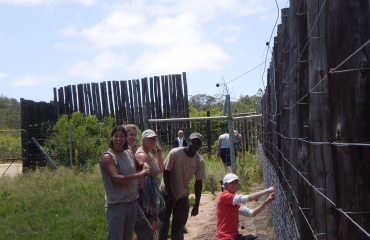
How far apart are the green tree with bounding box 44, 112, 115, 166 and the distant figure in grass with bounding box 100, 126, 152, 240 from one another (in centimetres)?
1453

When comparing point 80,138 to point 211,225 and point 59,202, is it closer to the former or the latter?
point 59,202

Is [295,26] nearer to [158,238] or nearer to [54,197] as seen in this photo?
[158,238]

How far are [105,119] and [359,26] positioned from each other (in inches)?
811

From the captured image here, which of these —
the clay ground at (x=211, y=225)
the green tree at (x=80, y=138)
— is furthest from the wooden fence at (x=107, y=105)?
the clay ground at (x=211, y=225)

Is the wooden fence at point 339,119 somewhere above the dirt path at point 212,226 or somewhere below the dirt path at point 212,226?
above

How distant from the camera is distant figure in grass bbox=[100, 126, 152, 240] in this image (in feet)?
23.6

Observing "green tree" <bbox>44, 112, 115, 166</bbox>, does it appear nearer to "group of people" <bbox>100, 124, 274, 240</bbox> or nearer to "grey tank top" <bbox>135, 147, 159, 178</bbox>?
"group of people" <bbox>100, 124, 274, 240</bbox>

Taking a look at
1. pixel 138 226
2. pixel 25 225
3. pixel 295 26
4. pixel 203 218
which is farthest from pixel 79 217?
pixel 295 26

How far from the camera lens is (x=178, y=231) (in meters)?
8.84

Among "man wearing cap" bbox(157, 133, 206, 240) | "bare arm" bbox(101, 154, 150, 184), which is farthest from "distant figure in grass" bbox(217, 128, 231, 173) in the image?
"bare arm" bbox(101, 154, 150, 184)

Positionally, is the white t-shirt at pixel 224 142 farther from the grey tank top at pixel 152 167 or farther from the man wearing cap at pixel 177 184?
the grey tank top at pixel 152 167

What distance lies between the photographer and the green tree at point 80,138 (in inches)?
874

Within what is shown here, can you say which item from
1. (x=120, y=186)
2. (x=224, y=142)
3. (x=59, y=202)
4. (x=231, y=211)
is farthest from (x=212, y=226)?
(x=224, y=142)

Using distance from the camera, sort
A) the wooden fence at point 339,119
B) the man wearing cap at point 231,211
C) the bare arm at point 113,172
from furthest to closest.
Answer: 1. the bare arm at point 113,172
2. the man wearing cap at point 231,211
3. the wooden fence at point 339,119
